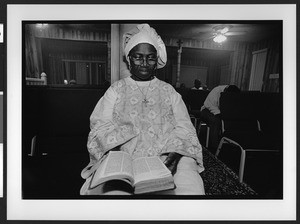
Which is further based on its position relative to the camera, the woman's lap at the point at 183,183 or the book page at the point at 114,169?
the woman's lap at the point at 183,183

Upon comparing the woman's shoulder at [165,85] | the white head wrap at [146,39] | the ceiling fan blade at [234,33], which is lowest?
the woman's shoulder at [165,85]

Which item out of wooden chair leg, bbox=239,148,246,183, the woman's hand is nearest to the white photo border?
wooden chair leg, bbox=239,148,246,183

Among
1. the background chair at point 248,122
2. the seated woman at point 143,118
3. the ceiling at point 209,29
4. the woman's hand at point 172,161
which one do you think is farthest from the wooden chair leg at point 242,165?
the ceiling at point 209,29

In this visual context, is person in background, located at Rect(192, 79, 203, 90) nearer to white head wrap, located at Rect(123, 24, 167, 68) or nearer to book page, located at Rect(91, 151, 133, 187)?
white head wrap, located at Rect(123, 24, 167, 68)

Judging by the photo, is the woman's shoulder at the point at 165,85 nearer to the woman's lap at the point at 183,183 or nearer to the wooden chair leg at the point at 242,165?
the woman's lap at the point at 183,183

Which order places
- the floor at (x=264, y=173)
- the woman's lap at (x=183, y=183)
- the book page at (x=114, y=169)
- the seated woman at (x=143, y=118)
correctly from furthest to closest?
the floor at (x=264, y=173)
the seated woman at (x=143, y=118)
the woman's lap at (x=183, y=183)
the book page at (x=114, y=169)

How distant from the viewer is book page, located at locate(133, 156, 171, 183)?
115 cm

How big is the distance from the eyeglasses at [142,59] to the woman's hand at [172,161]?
50cm

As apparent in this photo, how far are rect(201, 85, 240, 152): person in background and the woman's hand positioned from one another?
10.5 inches

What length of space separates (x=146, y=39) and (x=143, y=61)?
4.7 inches

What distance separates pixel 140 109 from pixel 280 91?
2.62 feet

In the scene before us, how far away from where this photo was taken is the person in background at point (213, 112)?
1.43 meters

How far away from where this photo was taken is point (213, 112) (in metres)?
1.47

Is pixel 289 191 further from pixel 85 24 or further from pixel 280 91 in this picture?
pixel 85 24
